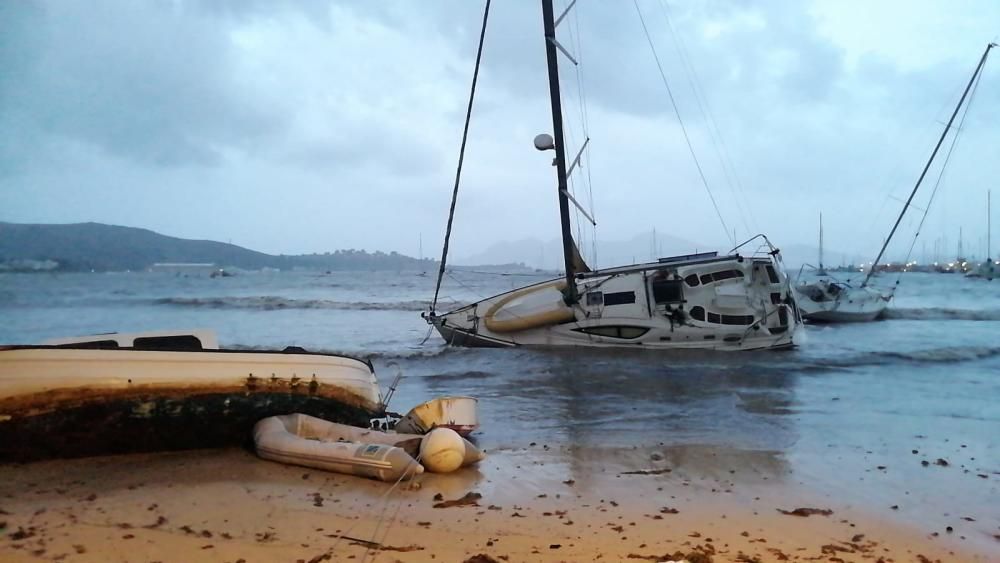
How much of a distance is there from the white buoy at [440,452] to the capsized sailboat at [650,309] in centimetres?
1073

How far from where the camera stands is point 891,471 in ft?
23.3

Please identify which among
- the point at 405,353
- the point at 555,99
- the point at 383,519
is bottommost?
the point at 405,353

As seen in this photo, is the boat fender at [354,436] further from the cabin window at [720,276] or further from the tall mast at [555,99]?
the cabin window at [720,276]

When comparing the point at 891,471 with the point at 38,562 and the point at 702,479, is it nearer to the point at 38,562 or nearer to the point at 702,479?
the point at 702,479

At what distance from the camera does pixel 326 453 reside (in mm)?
6367

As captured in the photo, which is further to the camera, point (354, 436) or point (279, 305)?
point (279, 305)

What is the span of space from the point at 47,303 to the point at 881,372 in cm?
3939

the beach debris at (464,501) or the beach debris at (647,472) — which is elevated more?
the beach debris at (464,501)

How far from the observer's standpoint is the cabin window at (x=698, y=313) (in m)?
17.8

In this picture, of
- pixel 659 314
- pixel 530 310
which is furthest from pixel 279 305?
pixel 659 314

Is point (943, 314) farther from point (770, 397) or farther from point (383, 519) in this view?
point (383, 519)

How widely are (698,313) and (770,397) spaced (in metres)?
5.86

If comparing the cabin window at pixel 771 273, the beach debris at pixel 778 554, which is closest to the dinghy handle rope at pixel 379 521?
the beach debris at pixel 778 554

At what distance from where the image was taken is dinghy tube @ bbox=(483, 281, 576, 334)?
17.7m
